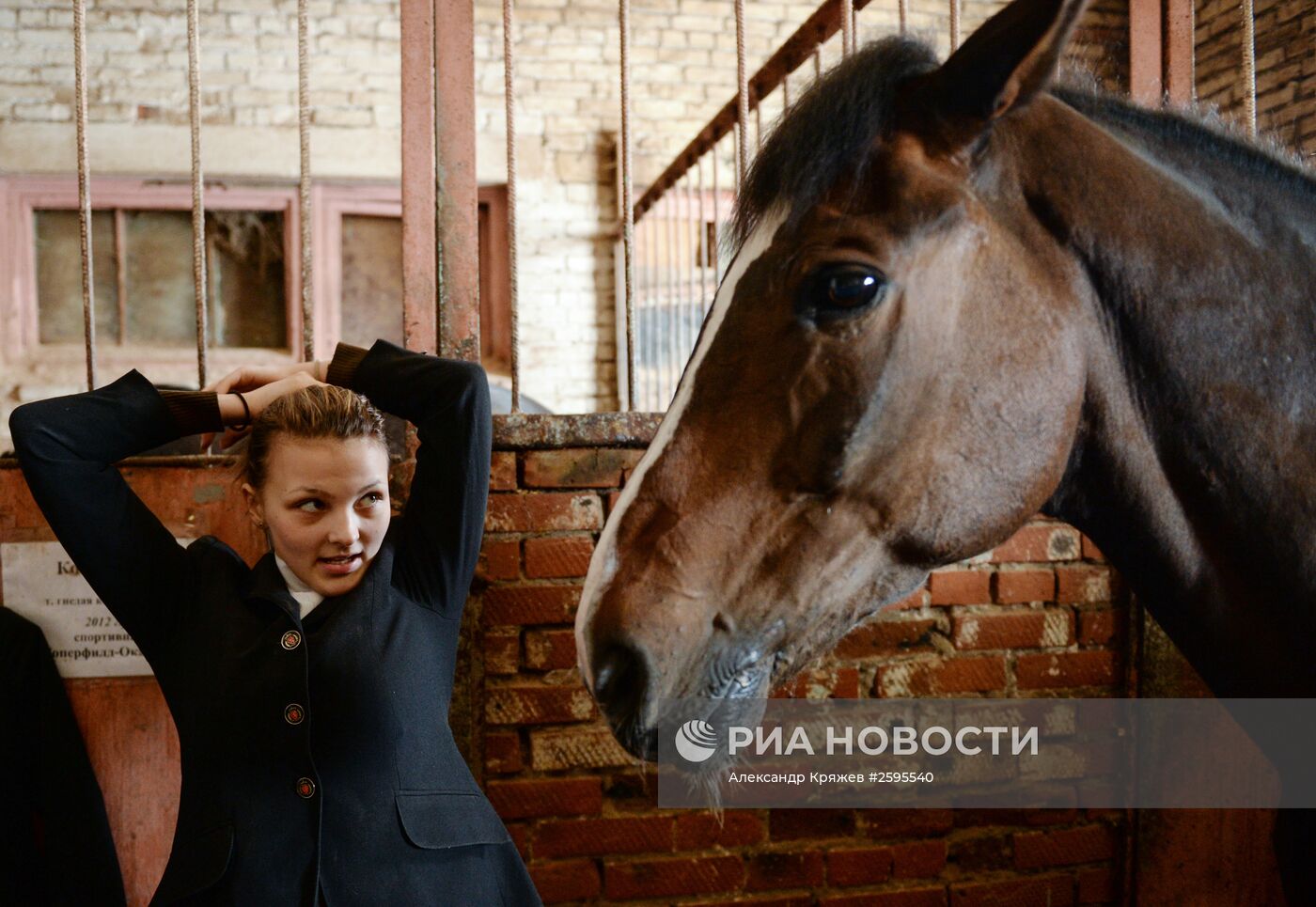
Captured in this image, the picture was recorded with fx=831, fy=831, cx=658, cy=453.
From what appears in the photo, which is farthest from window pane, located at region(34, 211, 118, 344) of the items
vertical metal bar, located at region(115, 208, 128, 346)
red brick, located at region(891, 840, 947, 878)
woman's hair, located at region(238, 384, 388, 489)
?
red brick, located at region(891, 840, 947, 878)

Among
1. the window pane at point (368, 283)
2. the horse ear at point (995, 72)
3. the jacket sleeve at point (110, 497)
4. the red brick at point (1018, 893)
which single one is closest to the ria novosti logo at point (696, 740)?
the horse ear at point (995, 72)

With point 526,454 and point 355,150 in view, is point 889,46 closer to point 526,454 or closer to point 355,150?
point 526,454

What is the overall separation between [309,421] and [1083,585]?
65.0 inches

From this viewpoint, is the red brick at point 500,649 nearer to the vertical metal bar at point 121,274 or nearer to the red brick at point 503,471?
the red brick at point 503,471

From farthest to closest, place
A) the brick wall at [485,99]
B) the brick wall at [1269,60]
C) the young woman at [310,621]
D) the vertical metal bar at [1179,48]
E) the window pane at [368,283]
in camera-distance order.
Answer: the window pane at [368,283], the brick wall at [485,99], the brick wall at [1269,60], the vertical metal bar at [1179,48], the young woman at [310,621]

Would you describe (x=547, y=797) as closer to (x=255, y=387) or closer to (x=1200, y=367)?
(x=255, y=387)

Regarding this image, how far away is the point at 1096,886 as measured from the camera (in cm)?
188

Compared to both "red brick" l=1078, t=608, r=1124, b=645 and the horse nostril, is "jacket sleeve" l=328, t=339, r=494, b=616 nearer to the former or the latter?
the horse nostril

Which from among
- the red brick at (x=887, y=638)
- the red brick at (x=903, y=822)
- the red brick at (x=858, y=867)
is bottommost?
the red brick at (x=858, y=867)

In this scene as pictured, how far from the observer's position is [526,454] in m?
1.68

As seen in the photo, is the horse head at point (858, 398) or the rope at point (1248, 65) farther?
the rope at point (1248, 65)

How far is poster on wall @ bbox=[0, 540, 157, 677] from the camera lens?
162cm

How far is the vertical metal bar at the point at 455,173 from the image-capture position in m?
1.65

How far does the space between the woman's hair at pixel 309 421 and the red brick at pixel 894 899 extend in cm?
139
